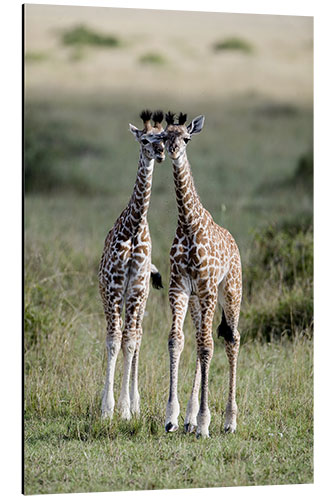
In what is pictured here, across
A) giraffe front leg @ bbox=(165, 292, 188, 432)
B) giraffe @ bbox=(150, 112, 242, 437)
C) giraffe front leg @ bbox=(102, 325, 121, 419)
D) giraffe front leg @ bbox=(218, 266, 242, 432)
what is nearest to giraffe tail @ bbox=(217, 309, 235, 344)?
giraffe front leg @ bbox=(218, 266, 242, 432)

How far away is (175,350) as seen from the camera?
6262 millimetres

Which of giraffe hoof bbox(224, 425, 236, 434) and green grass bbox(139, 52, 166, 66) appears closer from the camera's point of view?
giraffe hoof bbox(224, 425, 236, 434)

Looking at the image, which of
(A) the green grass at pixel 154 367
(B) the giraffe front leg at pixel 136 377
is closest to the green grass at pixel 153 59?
(A) the green grass at pixel 154 367

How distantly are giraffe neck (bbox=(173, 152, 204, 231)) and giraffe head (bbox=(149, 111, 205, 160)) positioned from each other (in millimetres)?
69

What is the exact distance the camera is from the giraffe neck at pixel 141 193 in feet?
20.7

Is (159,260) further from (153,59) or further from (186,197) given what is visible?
(153,59)

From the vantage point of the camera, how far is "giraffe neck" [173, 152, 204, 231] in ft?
20.4

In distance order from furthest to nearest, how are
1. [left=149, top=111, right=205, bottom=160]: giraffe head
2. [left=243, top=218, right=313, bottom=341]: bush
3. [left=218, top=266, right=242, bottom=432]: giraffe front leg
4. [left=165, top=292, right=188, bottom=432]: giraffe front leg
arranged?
[left=243, top=218, right=313, bottom=341]: bush → [left=218, top=266, right=242, bottom=432]: giraffe front leg → [left=165, top=292, right=188, bottom=432]: giraffe front leg → [left=149, top=111, right=205, bottom=160]: giraffe head

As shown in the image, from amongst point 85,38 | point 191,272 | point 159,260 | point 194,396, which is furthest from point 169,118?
point 85,38

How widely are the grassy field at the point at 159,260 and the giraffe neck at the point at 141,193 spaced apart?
0.29m

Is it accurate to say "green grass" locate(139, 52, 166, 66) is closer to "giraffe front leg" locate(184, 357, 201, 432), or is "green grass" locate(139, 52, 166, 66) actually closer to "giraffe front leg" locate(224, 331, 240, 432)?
"giraffe front leg" locate(224, 331, 240, 432)

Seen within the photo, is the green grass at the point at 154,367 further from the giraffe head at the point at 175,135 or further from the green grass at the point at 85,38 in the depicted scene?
the green grass at the point at 85,38
